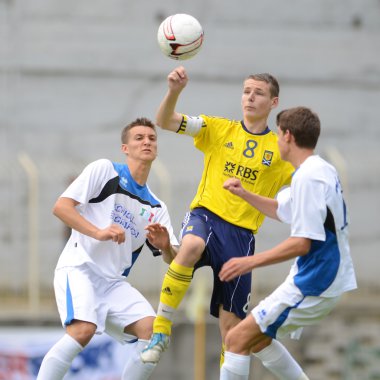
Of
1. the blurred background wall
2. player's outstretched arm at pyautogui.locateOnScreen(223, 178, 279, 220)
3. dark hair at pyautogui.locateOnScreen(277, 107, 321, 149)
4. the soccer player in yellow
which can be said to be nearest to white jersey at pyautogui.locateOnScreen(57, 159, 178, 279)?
the soccer player in yellow

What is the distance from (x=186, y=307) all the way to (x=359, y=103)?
5.20 metres

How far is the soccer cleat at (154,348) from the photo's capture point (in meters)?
9.55

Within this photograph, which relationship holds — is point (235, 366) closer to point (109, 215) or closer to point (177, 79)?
point (109, 215)

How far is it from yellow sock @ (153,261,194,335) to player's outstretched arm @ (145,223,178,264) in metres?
0.28

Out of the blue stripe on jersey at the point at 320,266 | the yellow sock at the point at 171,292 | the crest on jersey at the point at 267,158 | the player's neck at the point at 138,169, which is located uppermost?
the crest on jersey at the point at 267,158

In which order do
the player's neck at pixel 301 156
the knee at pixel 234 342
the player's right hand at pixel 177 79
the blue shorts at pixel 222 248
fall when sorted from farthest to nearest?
the blue shorts at pixel 222 248 → the player's right hand at pixel 177 79 → the knee at pixel 234 342 → the player's neck at pixel 301 156

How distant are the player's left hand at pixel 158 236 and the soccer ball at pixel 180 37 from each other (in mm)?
1393

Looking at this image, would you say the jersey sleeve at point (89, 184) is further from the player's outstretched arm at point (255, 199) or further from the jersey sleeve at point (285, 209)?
the jersey sleeve at point (285, 209)

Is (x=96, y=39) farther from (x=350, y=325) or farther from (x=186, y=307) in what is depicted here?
(x=350, y=325)

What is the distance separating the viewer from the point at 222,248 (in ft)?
32.1

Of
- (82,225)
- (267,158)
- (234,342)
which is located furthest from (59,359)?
(267,158)

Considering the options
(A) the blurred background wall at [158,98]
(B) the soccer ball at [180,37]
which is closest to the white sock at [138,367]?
(B) the soccer ball at [180,37]

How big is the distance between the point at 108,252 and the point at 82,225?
22.5 inches

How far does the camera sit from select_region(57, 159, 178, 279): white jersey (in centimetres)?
1002
